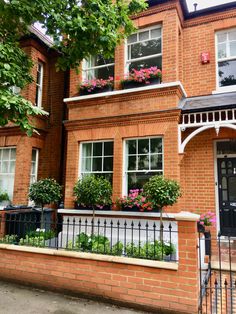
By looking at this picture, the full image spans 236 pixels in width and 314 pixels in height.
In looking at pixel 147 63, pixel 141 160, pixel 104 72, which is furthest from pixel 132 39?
pixel 141 160

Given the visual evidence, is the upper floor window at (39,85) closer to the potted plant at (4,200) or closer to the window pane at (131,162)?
the potted plant at (4,200)

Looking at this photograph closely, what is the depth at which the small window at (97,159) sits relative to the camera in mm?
7756

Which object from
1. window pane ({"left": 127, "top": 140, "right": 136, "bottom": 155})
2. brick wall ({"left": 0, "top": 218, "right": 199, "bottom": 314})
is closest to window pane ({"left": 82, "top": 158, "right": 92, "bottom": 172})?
window pane ({"left": 127, "top": 140, "right": 136, "bottom": 155})

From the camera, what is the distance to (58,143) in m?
9.93

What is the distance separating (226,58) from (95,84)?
3.91 meters

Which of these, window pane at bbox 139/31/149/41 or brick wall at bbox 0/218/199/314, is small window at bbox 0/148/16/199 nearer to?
brick wall at bbox 0/218/199/314

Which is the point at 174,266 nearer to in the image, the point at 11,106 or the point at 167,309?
the point at 167,309

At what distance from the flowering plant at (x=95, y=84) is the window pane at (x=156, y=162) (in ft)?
8.40

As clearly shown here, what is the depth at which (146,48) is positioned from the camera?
26.2ft

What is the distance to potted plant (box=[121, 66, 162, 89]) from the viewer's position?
7.33 m

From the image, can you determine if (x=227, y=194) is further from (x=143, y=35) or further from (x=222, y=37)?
(x=143, y=35)

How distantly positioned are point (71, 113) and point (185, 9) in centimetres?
472

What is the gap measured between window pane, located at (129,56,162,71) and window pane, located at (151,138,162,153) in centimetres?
220

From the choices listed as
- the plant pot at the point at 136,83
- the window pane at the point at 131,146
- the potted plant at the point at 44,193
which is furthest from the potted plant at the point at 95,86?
the potted plant at the point at 44,193
